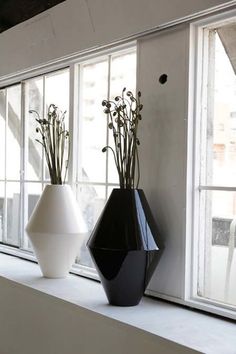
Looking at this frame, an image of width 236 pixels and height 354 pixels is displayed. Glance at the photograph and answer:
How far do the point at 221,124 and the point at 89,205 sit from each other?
3.70ft

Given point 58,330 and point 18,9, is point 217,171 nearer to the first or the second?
point 58,330

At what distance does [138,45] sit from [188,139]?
2.02 ft

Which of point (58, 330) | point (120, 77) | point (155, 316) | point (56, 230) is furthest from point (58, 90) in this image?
point (155, 316)

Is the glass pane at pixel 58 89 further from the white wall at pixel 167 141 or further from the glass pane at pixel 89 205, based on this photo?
the white wall at pixel 167 141

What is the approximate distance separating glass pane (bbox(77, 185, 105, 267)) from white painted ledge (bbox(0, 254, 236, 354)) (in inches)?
6.4

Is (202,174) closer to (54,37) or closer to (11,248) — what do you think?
(54,37)

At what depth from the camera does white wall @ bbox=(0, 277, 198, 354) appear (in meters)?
2.12

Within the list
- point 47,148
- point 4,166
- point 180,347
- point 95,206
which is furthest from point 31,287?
point 4,166

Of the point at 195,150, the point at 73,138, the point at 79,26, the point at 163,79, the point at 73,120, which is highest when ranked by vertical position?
the point at 79,26

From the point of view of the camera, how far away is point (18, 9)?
355cm

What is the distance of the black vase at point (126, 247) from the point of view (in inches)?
90.4

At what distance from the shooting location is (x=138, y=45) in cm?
261

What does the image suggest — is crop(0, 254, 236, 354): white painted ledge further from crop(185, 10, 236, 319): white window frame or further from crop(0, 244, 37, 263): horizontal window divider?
crop(0, 244, 37, 263): horizontal window divider

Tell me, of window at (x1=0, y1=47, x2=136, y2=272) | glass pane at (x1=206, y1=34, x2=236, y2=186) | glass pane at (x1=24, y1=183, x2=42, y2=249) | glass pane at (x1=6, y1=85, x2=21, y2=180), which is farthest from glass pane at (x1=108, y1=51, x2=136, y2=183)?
glass pane at (x1=6, y1=85, x2=21, y2=180)
